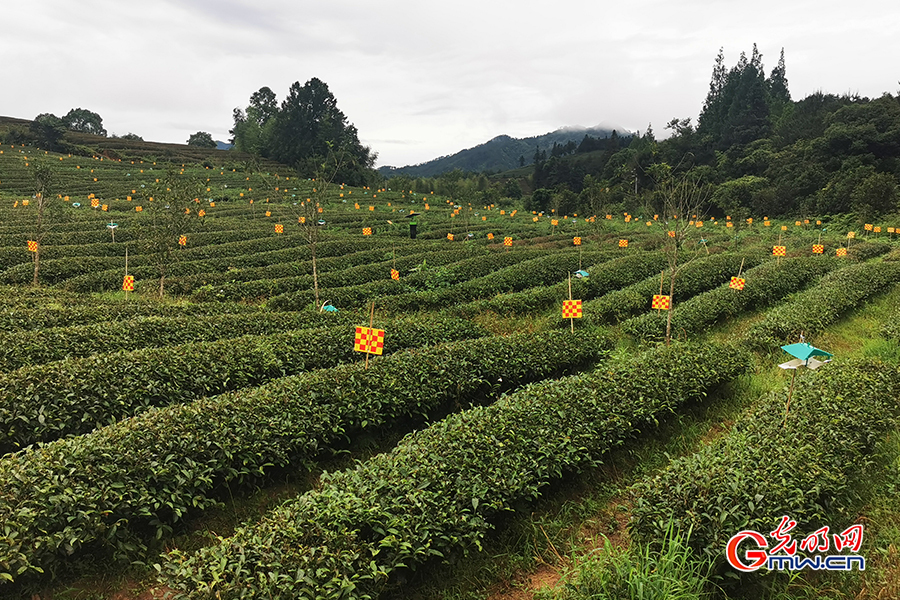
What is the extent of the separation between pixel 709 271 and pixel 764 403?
13.2 meters

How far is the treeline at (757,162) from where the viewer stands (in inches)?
1634

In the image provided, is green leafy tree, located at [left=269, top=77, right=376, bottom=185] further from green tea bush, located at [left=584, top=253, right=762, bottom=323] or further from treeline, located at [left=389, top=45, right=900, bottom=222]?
green tea bush, located at [left=584, top=253, right=762, bottom=323]

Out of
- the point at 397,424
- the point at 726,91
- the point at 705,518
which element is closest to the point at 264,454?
the point at 397,424

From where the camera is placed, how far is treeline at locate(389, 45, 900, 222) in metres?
41.5

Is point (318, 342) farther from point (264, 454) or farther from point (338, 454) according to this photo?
point (264, 454)

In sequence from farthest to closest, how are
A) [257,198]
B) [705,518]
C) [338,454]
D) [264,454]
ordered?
[257,198] < [338,454] < [264,454] < [705,518]

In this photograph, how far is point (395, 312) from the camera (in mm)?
15281

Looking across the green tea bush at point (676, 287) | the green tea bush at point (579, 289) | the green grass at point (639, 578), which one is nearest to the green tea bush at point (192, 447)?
the green grass at point (639, 578)

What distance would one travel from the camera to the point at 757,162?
186 ft

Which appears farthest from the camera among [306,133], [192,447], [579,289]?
[306,133]

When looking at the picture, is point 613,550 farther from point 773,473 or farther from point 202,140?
point 202,140

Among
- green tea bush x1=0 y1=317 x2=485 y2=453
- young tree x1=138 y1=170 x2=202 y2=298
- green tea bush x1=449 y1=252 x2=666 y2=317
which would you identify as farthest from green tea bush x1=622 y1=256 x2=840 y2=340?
young tree x1=138 y1=170 x2=202 y2=298

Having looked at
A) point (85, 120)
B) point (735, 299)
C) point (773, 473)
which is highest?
point (85, 120)

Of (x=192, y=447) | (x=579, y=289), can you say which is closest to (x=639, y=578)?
(x=192, y=447)
